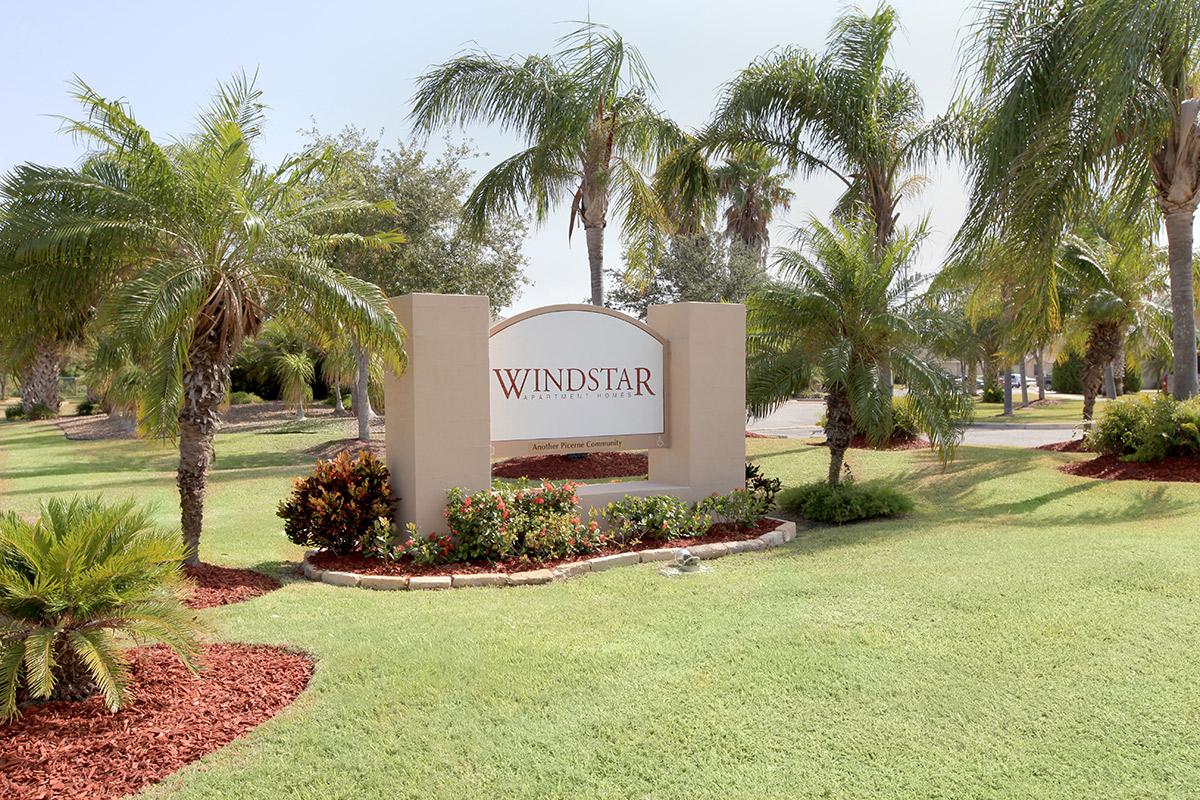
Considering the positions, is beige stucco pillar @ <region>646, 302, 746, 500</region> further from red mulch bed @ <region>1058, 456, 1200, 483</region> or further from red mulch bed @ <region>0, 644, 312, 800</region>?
red mulch bed @ <region>1058, 456, 1200, 483</region>

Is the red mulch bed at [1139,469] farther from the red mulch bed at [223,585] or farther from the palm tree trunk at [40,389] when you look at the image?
the palm tree trunk at [40,389]

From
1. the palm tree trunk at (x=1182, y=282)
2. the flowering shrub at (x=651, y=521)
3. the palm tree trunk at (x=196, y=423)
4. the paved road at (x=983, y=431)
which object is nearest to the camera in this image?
the palm tree trunk at (x=196, y=423)

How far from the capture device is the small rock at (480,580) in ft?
24.5

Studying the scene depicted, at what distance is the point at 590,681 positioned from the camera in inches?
191

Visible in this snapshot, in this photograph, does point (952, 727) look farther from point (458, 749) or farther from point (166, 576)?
point (166, 576)

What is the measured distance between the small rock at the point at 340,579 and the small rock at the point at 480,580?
2.87 feet

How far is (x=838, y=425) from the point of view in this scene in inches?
455

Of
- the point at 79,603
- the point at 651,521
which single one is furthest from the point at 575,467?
the point at 79,603

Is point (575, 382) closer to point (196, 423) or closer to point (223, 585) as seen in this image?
point (196, 423)

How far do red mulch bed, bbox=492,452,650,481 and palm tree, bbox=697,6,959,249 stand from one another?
6246 millimetres

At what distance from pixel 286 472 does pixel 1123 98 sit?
50.1ft

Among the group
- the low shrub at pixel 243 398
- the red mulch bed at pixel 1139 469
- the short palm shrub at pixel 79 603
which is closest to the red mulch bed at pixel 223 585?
the short palm shrub at pixel 79 603

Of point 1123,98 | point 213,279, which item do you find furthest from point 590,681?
point 1123,98

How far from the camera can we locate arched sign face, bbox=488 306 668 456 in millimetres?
9203
